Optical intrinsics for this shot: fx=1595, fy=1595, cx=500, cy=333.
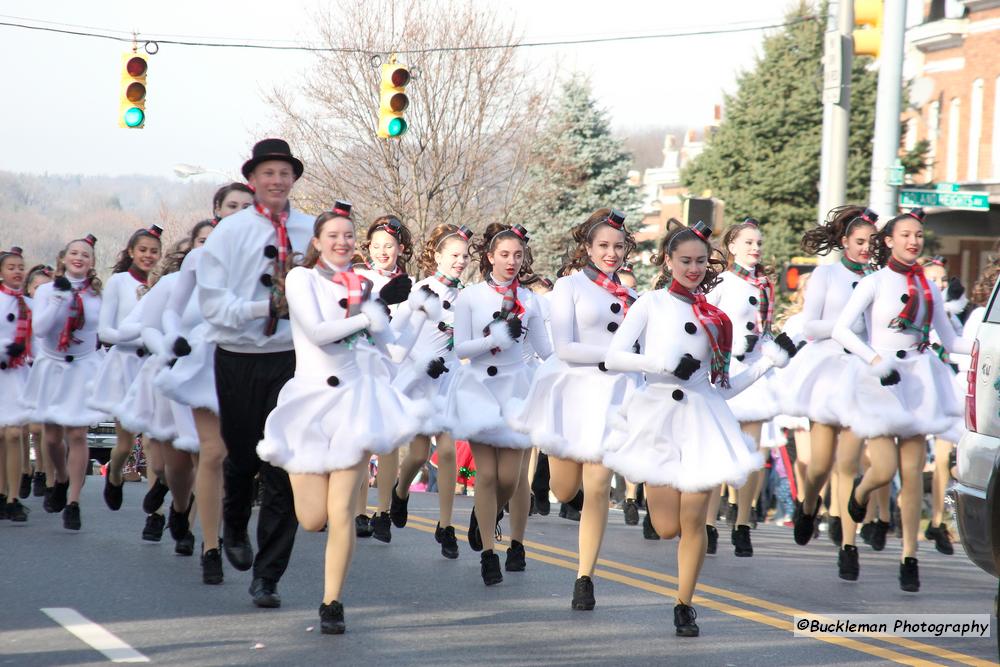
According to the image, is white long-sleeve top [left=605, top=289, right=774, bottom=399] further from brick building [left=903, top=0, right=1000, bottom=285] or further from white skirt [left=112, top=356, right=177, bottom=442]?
brick building [left=903, top=0, right=1000, bottom=285]

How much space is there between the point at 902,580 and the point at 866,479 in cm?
83

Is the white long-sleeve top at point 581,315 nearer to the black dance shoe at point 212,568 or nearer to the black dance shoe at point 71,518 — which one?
the black dance shoe at point 212,568

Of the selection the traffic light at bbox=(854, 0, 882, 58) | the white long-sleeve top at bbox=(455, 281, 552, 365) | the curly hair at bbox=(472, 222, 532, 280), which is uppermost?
the traffic light at bbox=(854, 0, 882, 58)

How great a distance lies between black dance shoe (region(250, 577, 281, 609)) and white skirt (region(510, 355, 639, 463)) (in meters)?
1.94

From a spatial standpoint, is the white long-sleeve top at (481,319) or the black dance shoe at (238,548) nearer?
the black dance shoe at (238,548)

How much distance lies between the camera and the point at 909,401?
10.4 m

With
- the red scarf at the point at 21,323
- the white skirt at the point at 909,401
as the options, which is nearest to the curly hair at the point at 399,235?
the white skirt at the point at 909,401

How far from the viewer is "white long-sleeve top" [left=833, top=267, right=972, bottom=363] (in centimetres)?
1038

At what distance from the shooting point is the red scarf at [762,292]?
12250mm

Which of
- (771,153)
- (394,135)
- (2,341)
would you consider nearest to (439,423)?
(2,341)

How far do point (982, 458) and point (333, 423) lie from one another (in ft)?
10.1

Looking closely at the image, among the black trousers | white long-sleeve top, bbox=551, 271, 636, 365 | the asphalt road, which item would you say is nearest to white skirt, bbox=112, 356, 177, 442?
the asphalt road

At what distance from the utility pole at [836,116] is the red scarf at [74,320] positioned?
7.76 meters

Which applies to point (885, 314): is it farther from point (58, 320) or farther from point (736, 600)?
point (58, 320)
